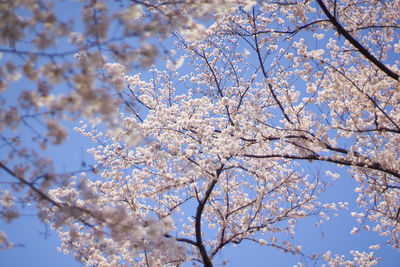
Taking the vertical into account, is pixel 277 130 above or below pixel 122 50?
above

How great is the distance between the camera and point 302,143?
6629mm

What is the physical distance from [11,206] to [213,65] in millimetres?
7477

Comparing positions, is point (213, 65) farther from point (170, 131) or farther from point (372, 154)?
point (372, 154)

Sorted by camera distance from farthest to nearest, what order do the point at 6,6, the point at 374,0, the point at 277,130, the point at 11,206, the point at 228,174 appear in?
1. the point at 228,174
2. the point at 374,0
3. the point at 277,130
4. the point at 11,206
5. the point at 6,6

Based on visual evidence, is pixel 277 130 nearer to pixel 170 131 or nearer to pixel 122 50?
pixel 170 131

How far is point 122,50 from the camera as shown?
257 cm

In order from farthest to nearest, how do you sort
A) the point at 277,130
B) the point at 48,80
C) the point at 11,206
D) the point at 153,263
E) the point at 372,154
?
the point at 153,263, the point at 277,130, the point at 372,154, the point at 11,206, the point at 48,80

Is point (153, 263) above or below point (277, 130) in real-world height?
below

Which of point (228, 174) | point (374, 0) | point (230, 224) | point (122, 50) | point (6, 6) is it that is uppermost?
point (374, 0)

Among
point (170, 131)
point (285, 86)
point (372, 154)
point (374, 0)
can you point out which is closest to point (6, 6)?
point (170, 131)

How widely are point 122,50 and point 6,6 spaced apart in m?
1.16

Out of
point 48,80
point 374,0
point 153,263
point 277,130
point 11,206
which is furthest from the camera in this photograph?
point 153,263

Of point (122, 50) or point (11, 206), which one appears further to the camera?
point (11, 206)

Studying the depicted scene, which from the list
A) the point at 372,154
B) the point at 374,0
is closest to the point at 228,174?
the point at 372,154
